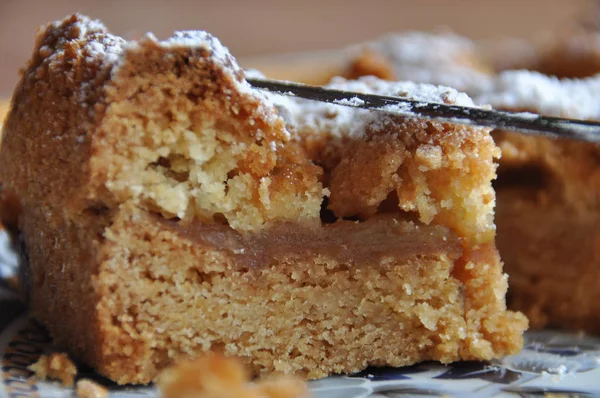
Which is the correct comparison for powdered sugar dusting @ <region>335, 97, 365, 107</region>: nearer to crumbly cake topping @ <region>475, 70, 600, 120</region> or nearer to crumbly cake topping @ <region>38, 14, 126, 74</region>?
crumbly cake topping @ <region>38, 14, 126, 74</region>

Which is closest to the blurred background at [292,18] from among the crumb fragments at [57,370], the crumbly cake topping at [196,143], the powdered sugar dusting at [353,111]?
the powdered sugar dusting at [353,111]

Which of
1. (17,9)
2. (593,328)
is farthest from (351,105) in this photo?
(17,9)

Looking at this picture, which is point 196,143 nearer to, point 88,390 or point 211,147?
point 211,147

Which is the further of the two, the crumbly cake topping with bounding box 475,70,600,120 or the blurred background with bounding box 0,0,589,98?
the blurred background with bounding box 0,0,589,98

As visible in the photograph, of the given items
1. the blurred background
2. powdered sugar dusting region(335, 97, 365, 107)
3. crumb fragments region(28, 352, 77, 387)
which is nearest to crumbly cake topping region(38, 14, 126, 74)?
powdered sugar dusting region(335, 97, 365, 107)

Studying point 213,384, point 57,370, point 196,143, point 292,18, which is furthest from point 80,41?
point 292,18

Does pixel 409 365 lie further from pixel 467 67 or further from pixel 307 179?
pixel 467 67

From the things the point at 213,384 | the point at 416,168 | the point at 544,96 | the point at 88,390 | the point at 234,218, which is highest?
the point at 544,96
